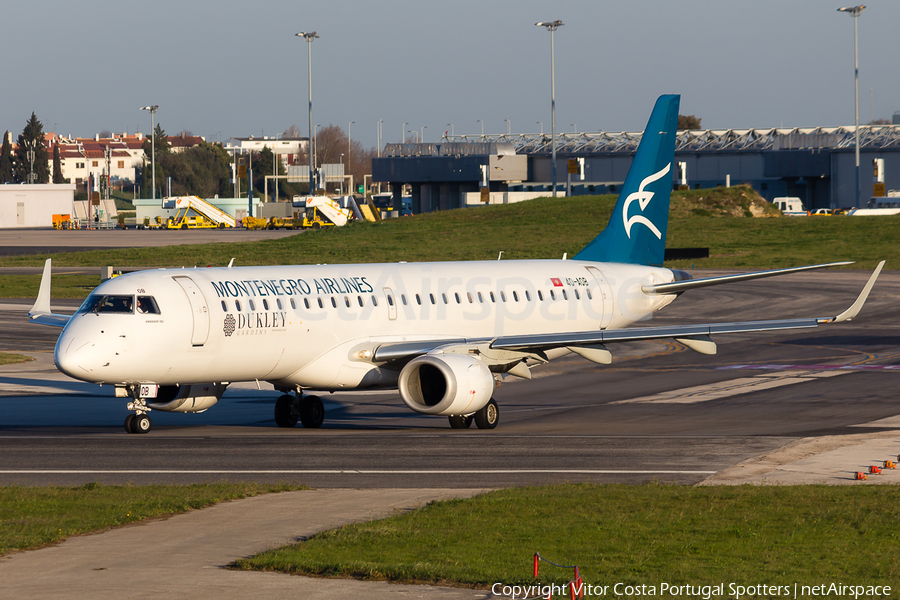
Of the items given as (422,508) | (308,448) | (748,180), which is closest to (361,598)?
(422,508)

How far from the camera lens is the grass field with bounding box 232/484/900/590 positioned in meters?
14.0

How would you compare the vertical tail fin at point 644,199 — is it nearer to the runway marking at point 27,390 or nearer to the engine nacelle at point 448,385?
the engine nacelle at point 448,385

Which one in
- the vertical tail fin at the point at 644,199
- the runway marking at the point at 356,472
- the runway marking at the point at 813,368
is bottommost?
the runway marking at the point at 356,472

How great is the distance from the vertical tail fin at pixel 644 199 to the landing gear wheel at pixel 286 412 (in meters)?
11.8

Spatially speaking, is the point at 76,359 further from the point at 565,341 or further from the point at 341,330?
the point at 565,341

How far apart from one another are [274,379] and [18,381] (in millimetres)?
15911

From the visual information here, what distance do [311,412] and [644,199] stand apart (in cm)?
1415

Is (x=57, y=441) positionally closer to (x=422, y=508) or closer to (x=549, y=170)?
(x=422, y=508)

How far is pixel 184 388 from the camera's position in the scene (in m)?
29.6

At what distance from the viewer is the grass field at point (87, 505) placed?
55.3 feet

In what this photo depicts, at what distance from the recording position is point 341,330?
98.2 ft

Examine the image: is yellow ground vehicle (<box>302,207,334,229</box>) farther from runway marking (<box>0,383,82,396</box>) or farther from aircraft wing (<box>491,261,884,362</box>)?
aircraft wing (<box>491,261,884,362</box>)

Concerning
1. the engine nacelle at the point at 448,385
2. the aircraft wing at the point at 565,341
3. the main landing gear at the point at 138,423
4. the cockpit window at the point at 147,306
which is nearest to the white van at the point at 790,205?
the aircraft wing at the point at 565,341

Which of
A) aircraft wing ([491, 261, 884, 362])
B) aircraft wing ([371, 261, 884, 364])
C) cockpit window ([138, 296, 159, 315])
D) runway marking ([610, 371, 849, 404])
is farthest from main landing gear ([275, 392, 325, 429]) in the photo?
runway marking ([610, 371, 849, 404])
